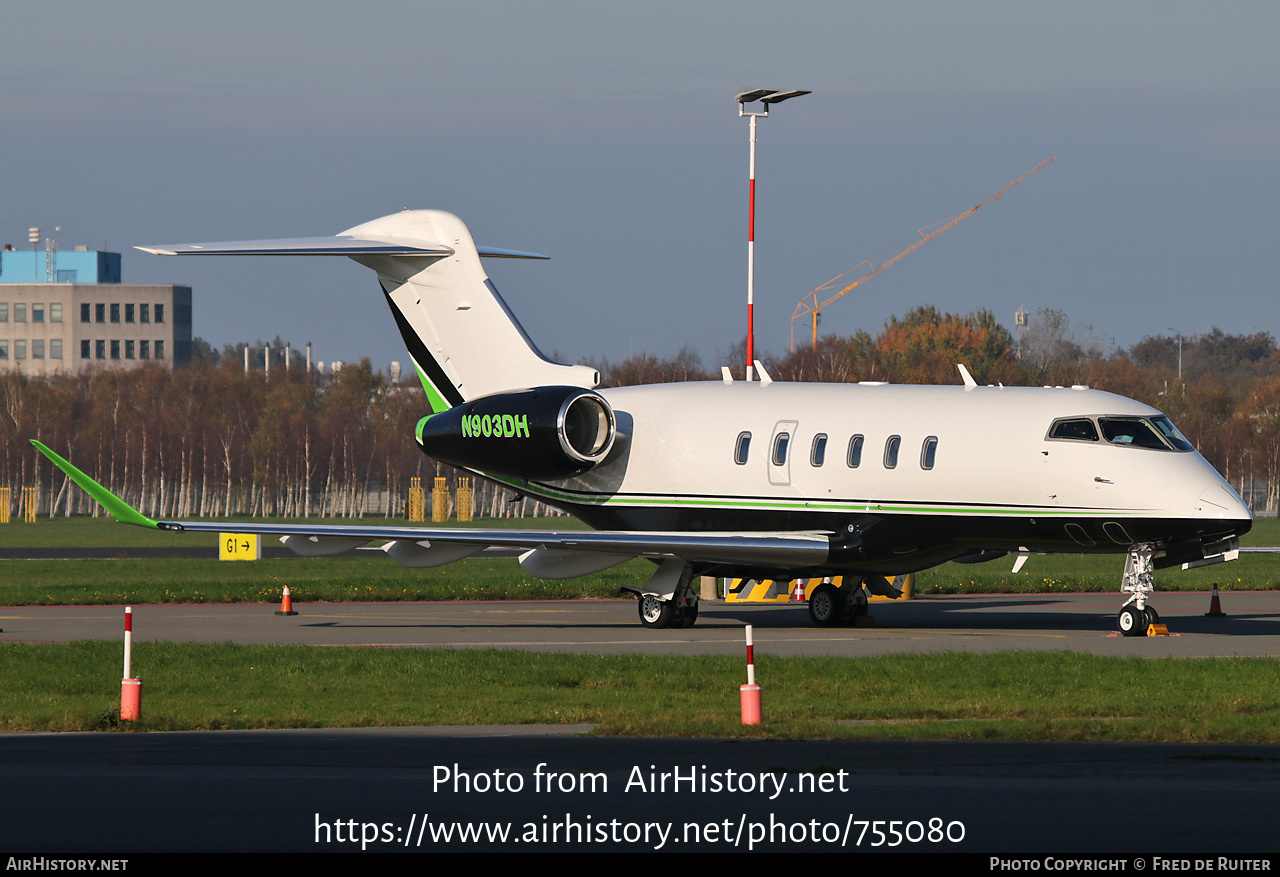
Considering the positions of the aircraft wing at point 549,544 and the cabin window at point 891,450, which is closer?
the aircraft wing at point 549,544

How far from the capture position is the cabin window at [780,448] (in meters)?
27.0

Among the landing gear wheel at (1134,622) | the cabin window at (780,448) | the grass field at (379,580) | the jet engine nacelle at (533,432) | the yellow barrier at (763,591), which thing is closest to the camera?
the landing gear wheel at (1134,622)

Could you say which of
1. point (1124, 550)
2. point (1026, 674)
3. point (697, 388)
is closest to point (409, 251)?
point (697, 388)

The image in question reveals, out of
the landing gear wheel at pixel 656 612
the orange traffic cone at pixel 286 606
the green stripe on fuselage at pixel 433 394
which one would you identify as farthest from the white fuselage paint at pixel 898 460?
the orange traffic cone at pixel 286 606

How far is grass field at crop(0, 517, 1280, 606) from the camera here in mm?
34438

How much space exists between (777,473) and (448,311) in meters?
7.53

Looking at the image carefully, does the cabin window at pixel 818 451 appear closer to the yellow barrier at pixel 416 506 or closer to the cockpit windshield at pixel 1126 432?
the cockpit windshield at pixel 1126 432

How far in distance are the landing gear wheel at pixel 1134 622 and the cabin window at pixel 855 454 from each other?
4.62 meters

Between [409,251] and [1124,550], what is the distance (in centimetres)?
1361

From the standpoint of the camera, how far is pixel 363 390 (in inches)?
5197

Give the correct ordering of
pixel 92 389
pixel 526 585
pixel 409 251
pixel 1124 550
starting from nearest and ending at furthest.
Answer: pixel 1124 550, pixel 409 251, pixel 526 585, pixel 92 389

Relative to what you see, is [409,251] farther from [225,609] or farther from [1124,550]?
[1124,550]

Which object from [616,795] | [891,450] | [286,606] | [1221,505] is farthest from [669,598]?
[616,795]

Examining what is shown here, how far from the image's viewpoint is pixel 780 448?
27.1 meters
